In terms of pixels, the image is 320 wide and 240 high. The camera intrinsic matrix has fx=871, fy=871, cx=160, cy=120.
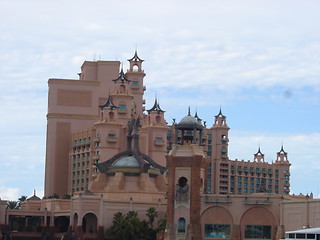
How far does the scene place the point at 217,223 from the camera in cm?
12144

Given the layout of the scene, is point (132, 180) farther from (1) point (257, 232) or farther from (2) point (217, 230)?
(1) point (257, 232)

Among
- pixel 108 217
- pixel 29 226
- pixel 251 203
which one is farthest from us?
pixel 29 226

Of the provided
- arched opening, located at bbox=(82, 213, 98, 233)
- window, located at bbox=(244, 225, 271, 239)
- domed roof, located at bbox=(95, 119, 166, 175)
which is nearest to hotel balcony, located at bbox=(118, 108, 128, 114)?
domed roof, located at bbox=(95, 119, 166, 175)

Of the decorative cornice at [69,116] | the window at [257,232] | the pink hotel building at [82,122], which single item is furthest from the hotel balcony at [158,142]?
the window at [257,232]

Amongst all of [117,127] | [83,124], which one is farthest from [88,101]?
[117,127]

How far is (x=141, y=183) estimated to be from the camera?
461ft

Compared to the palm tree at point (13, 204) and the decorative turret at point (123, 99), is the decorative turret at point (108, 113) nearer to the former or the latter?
the decorative turret at point (123, 99)

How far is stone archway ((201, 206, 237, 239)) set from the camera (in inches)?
4756

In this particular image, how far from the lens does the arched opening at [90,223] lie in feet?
443

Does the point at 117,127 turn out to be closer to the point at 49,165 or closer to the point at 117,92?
the point at 117,92

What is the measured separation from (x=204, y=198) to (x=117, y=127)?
46.8 meters

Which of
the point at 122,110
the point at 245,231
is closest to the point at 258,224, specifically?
Result: the point at 245,231

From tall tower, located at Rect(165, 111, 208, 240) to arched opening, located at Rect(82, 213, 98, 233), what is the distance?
19413 millimetres

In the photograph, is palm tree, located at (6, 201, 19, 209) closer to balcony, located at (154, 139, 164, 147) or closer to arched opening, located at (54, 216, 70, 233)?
balcony, located at (154, 139, 164, 147)
